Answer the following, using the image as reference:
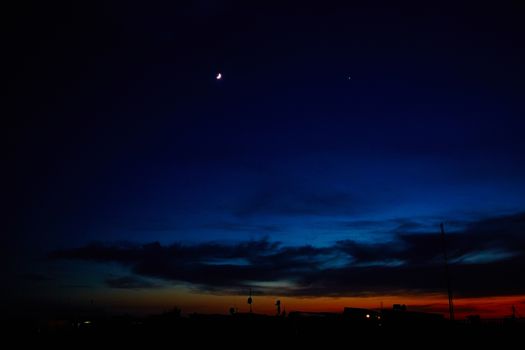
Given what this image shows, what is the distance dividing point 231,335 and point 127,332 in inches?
527

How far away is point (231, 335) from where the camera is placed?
41625 mm

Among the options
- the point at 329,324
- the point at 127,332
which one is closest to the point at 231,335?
the point at 329,324

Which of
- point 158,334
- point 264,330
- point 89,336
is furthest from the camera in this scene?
point 89,336

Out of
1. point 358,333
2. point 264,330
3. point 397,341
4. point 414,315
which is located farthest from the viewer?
point 414,315

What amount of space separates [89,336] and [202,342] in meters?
15.8

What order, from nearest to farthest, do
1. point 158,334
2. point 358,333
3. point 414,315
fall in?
point 358,333, point 158,334, point 414,315

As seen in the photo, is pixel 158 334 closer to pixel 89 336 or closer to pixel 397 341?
pixel 89 336

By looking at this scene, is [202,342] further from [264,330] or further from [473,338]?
[473,338]

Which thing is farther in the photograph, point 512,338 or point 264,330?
point 264,330

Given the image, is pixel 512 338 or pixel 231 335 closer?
pixel 512 338

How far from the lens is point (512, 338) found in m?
38.8

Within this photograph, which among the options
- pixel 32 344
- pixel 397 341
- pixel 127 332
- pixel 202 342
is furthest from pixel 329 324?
pixel 32 344

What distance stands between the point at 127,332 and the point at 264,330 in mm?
16224

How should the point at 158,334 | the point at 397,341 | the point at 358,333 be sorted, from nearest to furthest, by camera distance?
the point at 397,341, the point at 358,333, the point at 158,334
